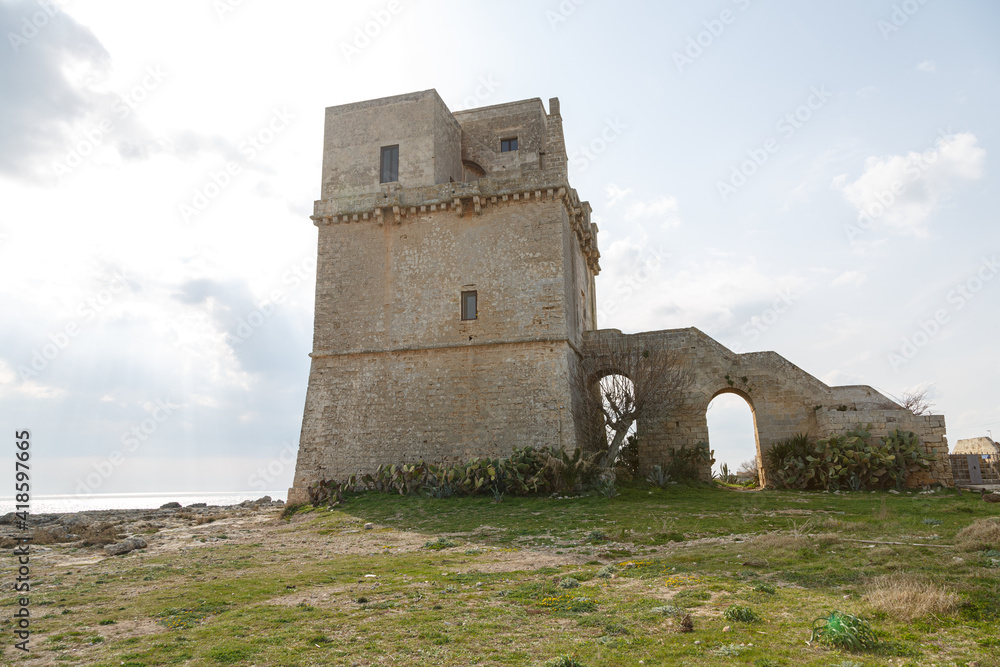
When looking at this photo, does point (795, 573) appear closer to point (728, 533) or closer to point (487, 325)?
point (728, 533)

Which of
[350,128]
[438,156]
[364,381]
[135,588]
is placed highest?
[350,128]

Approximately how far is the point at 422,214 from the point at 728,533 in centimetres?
1454

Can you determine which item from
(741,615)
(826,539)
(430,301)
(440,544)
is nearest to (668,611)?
(741,615)

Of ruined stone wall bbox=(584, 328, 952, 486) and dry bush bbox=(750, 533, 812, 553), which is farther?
ruined stone wall bbox=(584, 328, 952, 486)

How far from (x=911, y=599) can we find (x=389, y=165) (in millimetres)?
20073

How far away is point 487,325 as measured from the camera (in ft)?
65.1

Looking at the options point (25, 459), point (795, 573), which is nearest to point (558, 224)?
point (795, 573)

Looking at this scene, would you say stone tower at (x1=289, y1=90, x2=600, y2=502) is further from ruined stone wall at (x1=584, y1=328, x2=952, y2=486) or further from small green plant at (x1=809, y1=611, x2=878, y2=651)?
small green plant at (x1=809, y1=611, x2=878, y2=651)

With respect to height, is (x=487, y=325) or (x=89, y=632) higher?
(x=487, y=325)

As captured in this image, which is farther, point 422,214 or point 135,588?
point 422,214

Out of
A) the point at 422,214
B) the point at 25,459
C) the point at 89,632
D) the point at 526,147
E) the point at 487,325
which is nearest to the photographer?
the point at 89,632

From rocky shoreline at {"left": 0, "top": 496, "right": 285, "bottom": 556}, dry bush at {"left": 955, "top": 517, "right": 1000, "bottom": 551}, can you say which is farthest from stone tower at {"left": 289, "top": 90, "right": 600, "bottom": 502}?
dry bush at {"left": 955, "top": 517, "right": 1000, "bottom": 551}

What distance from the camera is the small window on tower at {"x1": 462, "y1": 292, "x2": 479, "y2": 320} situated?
66.1ft

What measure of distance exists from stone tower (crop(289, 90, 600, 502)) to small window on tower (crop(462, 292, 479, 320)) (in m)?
0.04
